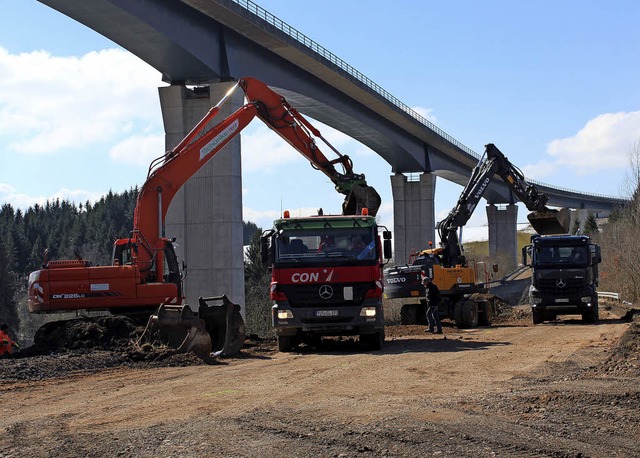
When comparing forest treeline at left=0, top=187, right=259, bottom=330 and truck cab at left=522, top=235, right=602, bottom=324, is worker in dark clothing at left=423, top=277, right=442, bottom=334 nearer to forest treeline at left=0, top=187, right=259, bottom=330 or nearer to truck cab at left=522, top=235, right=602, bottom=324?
truck cab at left=522, top=235, right=602, bottom=324

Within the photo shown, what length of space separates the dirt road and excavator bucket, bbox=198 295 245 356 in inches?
67.8

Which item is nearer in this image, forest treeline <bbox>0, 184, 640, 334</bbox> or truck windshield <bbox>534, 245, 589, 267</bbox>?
truck windshield <bbox>534, 245, 589, 267</bbox>

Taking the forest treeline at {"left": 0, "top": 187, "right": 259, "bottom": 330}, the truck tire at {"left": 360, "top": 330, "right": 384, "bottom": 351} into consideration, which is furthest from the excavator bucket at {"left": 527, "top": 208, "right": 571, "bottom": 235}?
the forest treeline at {"left": 0, "top": 187, "right": 259, "bottom": 330}

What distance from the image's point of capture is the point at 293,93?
40.7 metres

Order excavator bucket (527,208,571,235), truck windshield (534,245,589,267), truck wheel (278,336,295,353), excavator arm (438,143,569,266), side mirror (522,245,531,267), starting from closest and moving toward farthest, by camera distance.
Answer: truck wheel (278,336,295,353) → truck windshield (534,245,589,267) → side mirror (522,245,531,267) → excavator arm (438,143,569,266) → excavator bucket (527,208,571,235)

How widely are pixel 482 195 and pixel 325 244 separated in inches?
600

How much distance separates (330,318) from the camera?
1841 cm

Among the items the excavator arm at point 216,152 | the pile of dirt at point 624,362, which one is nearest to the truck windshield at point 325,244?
the excavator arm at point 216,152

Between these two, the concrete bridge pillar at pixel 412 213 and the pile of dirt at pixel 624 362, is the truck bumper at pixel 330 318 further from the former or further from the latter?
the concrete bridge pillar at pixel 412 213

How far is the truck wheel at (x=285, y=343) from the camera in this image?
19.2 m

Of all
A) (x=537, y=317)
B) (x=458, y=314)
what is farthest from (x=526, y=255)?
(x=458, y=314)

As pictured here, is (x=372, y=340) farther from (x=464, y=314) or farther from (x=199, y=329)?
(x=464, y=314)

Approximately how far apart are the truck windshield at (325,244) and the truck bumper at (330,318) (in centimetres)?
98

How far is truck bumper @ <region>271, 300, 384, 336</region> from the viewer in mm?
18391
